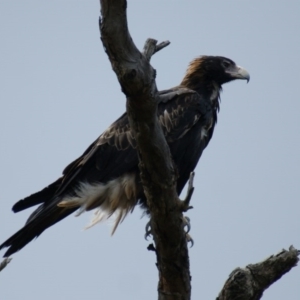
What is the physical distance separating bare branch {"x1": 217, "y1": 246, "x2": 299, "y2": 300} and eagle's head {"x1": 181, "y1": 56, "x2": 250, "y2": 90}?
3.72 m

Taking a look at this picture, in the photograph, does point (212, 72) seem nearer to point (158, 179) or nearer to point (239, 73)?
point (239, 73)

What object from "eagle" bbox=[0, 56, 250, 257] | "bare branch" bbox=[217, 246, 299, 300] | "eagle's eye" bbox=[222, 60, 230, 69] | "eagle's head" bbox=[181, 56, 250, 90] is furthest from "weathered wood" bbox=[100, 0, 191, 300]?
"eagle's eye" bbox=[222, 60, 230, 69]

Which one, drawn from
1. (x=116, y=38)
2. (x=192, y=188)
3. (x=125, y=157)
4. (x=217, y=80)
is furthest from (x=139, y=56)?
(x=217, y=80)

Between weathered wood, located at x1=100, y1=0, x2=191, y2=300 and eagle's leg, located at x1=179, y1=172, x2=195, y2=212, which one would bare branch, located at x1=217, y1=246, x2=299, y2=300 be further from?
eagle's leg, located at x1=179, y1=172, x2=195, y2=212

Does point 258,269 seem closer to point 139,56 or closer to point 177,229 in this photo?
point 177,229

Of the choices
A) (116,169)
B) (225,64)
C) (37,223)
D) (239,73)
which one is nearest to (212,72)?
(225,64)

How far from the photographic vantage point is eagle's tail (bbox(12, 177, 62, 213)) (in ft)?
26.5

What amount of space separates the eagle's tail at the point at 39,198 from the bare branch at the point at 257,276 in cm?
293

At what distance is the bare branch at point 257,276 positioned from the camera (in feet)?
19.0

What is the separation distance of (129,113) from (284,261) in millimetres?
1681

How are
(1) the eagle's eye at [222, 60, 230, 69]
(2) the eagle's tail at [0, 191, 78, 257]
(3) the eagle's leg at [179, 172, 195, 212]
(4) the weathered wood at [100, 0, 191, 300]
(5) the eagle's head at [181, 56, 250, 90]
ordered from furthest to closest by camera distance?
(1) the eagle's eye at [222, 60, 230, 69], (5) the eagle's head at [181, 56, 250, 90], (2) the eagle's tail at [0, 191, 78, 257], (3) the eagle's leg at [179, 172, 195, 212], (4) the weathered wood at [100, 0, 191, 300]

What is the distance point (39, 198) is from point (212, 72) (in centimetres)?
275

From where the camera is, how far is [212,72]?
9391mm

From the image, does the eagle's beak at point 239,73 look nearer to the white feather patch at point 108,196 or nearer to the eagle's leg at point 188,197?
the white feather patch at point 108,196
